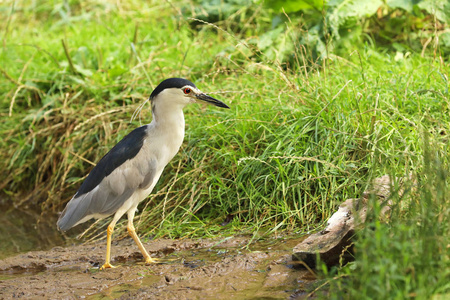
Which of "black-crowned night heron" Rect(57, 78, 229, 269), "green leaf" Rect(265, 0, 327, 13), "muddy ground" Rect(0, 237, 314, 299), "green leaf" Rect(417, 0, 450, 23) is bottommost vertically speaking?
"muddy ground" Rect(0, 237, 314, 299)

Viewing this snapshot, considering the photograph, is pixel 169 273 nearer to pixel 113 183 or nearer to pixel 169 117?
pixel 113 183

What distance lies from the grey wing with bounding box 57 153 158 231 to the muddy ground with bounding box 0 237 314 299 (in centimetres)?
33

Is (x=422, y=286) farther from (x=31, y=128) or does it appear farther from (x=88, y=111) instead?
(x=31, y=128)

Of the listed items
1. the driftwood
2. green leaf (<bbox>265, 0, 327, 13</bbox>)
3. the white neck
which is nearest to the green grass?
the driftwood

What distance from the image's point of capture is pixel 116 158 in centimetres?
425

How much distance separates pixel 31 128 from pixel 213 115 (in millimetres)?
2145

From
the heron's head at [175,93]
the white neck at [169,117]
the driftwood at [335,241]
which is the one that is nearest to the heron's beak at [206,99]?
the heron's head at [175,93]

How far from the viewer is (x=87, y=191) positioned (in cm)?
429

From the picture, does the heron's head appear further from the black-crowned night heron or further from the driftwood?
the driftwood

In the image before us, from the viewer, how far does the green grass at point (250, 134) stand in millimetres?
3744

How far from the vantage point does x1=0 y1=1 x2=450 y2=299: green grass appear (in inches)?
147

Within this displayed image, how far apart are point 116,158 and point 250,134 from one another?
1214 mm

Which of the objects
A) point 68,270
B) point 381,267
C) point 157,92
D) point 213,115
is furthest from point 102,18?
point 381,267

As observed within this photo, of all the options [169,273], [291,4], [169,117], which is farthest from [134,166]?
[291,4]
